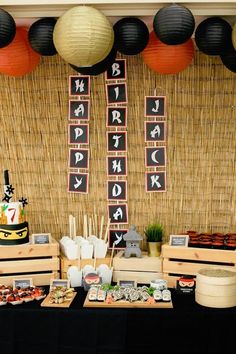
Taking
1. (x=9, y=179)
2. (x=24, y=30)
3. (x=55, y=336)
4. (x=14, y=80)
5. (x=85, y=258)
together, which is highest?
(x=24, y=30)

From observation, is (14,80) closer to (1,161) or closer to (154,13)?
→ (1,161)

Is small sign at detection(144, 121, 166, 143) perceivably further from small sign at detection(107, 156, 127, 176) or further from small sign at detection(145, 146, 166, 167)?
small sign at detection(107, 156, 127, 176)

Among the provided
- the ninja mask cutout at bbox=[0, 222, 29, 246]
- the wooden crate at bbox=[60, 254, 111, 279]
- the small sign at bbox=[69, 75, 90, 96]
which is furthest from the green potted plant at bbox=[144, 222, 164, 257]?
the small sign at bbox=[69, 75, 90, 96]

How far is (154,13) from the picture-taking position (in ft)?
9.67

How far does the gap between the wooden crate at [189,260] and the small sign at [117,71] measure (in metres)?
1.42

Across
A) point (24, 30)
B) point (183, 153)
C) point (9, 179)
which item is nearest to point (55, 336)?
point (9, 179)

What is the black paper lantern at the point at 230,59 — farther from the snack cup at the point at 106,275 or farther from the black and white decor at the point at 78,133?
the snack cup at the point at 106,275

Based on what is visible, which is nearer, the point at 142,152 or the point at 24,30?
the point at 24,30

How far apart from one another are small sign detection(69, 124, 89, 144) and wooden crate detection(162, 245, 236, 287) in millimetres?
1106

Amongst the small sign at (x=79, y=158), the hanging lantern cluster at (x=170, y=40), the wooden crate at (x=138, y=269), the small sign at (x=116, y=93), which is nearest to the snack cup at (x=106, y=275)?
the wooden crate at (x=138, y=269)

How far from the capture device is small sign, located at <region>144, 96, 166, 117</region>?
3.76 meters

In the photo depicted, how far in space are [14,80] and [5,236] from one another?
131 cm

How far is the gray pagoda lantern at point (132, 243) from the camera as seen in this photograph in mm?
3473

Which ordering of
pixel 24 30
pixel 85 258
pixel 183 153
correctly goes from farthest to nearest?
pixel 183 153 → pixel 85 258 → pixel 24 30
